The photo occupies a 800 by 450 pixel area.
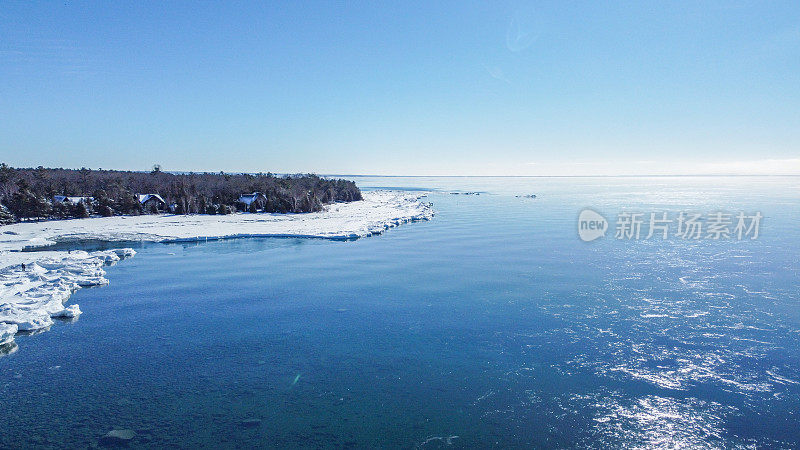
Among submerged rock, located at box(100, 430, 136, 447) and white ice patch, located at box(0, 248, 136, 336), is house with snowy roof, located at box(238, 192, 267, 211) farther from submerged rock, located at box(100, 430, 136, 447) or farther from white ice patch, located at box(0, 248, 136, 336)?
submerged rock, located at box(100, 430, 136, 447)

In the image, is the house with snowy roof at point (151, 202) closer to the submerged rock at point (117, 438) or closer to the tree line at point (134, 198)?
the tree line at point (134, 198)

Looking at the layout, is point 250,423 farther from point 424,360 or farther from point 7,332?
point 7,332

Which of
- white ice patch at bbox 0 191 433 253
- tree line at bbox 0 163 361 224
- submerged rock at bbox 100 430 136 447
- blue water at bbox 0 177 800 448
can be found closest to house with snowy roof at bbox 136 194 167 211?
tree line at bbox 0 163 361 224

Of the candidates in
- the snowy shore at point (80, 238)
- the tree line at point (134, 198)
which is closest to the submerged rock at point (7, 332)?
the snowy shore at point (80, 238)

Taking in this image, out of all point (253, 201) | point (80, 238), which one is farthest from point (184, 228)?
point (253, 201)

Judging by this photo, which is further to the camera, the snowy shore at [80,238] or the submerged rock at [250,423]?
the snowy shore at [80,238]
